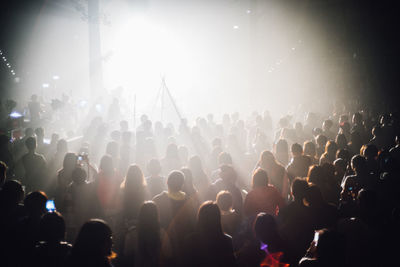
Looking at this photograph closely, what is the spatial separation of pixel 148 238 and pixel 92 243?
695mm

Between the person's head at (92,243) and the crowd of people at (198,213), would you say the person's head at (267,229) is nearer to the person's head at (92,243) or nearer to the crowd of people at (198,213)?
the crowd of people at (198,213)

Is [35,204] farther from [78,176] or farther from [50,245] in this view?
[78,176]

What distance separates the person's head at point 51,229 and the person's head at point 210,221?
4.63ft

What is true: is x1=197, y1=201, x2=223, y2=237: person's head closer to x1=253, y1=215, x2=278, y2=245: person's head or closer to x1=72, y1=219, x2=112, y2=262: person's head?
x1=253, y1=215, x2=278, y2=245: person's head

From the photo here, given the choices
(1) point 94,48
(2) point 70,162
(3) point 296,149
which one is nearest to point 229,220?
(3) point 296,149

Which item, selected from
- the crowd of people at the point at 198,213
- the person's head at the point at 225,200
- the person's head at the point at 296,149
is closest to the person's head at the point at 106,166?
the crowd of people at the point at 198,213

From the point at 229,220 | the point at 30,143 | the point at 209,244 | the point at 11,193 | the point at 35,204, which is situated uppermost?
the point at 30,143

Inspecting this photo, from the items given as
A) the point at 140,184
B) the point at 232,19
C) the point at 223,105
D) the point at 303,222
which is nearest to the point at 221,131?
the point at 140,184

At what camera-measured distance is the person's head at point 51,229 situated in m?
2.70

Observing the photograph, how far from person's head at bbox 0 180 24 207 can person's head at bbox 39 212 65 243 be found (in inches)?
36.6

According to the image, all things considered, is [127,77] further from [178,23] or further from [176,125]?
[176,125]

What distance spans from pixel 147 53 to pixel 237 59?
9.71m

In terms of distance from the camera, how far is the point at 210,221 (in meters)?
2.96

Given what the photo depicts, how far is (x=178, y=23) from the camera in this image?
30.6 meters
